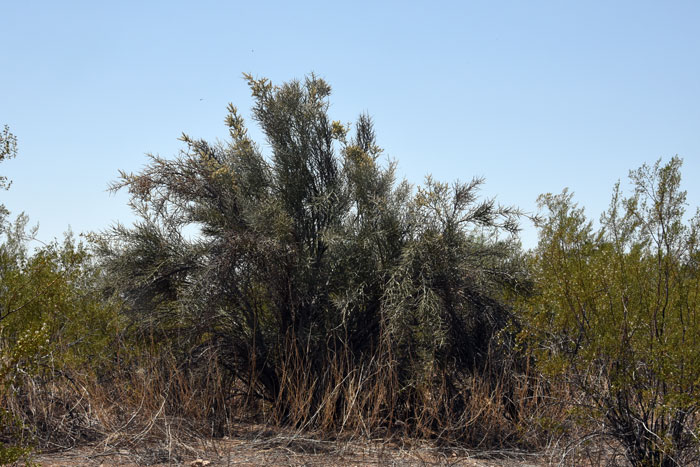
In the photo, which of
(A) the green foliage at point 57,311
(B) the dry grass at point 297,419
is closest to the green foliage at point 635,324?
(B) the dry grass at point 297,419

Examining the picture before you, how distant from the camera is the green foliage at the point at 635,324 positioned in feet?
18.5

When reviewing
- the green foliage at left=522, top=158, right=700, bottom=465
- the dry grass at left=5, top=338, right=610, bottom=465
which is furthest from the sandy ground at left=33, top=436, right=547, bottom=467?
the green foliage at left=522, top=158, right=700, bottom=465

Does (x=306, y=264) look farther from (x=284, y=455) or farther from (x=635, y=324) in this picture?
Result: (x=635, y=324)

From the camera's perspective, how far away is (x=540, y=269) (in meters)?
6.95

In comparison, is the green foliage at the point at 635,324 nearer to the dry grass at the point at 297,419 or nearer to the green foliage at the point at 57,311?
the dry grass at the point at 297,419

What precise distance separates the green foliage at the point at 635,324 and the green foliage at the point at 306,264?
1709mm

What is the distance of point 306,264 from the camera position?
26.6ft

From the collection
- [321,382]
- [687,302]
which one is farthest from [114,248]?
[687,302]

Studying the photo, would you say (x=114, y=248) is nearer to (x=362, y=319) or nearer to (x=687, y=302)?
(x=362, y=319)

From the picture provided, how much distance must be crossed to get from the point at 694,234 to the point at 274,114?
5430 mm

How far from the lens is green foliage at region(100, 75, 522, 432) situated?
783 centimetres

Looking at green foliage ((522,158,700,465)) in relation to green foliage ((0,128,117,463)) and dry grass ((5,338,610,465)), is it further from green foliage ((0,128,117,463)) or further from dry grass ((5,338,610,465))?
green foliage ((0,128,117,463))

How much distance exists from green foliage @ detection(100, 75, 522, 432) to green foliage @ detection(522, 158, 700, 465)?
5.61 ft

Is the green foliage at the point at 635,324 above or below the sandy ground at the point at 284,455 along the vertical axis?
above
